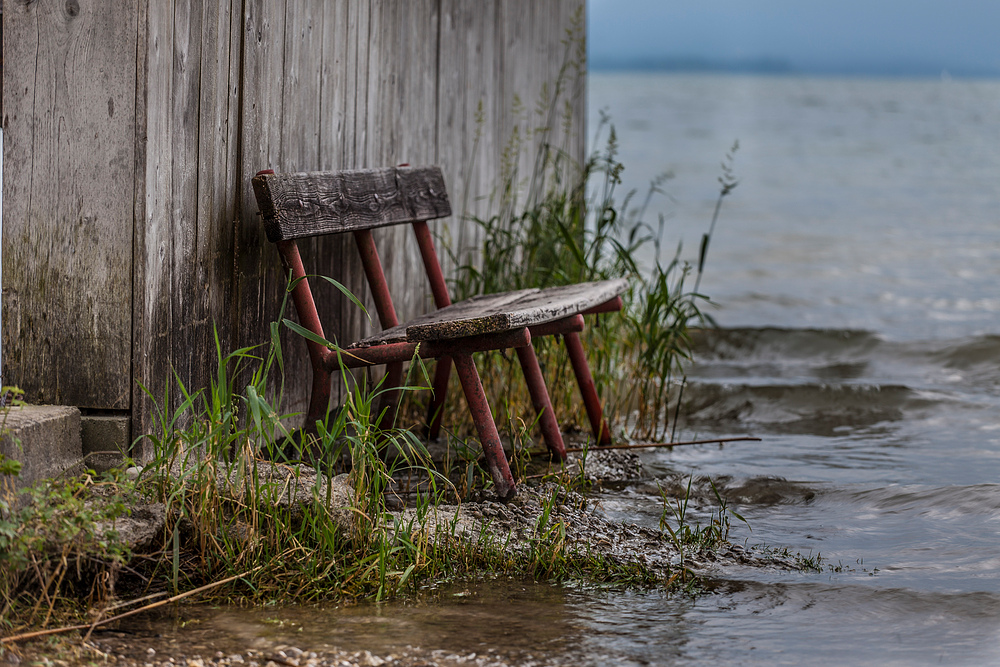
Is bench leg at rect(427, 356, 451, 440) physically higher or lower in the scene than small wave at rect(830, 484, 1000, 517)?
higher

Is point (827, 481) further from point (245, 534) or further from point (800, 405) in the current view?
point (245, 534)

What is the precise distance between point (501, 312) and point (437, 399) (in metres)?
0.89

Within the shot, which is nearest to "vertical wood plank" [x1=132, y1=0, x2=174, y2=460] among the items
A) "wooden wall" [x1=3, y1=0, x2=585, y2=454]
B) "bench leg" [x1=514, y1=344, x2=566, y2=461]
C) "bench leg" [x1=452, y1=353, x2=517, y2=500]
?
"wooden wall" [x1=3, y1=0, x2=585, y2=454]

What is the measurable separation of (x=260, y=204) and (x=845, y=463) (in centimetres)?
256

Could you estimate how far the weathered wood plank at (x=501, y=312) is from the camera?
275cm

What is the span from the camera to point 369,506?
258cm

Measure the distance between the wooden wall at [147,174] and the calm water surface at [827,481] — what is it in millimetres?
861

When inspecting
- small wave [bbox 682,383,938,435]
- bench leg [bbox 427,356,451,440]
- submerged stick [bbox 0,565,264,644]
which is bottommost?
small wave [bbox 682,383,938,435]

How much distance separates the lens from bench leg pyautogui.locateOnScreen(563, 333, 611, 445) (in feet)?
12.3

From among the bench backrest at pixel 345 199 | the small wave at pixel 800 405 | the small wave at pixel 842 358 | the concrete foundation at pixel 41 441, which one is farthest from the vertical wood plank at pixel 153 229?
the small wave at pixel 842 358

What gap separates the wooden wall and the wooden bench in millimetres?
171

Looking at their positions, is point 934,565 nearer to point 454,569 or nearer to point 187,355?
point 454,569

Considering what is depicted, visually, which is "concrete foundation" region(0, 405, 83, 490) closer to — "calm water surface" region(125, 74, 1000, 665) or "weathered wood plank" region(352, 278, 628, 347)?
"calm water surface" region(125, 74, 1000, 665)

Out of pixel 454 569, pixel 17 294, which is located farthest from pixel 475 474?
pixel 17 294
